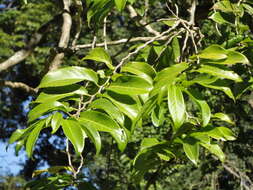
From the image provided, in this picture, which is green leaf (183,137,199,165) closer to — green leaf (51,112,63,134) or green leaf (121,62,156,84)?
green leaf (121,62,156,84)

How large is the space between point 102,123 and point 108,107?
0.03m

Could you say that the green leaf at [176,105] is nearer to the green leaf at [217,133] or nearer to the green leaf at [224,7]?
the green leaf at [217,133]

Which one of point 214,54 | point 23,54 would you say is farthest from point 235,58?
point 23,54

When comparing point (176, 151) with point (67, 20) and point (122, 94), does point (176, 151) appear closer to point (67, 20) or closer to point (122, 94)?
point (122, 94)

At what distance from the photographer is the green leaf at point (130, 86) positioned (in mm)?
680

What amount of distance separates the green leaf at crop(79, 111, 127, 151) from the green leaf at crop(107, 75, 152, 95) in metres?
0.06

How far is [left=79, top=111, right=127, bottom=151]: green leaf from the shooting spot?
25.8 inches

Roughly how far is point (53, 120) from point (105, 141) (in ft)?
18.0

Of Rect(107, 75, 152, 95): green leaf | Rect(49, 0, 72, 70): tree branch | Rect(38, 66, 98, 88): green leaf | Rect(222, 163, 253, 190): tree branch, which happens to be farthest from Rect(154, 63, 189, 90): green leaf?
Rect(222, 163, 253, 190): tree branch

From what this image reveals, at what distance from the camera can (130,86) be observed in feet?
2.26

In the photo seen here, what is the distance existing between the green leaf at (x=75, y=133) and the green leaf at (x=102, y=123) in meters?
0.03

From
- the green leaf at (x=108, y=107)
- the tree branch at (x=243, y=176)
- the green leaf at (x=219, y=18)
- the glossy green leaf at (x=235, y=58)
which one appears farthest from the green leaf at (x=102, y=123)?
the tree branch at (x=243, y=176)

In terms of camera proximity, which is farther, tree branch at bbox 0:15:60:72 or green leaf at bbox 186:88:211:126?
tree branch at bbox 0:15:60:72

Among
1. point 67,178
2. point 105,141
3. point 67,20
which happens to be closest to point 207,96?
point 105,141
